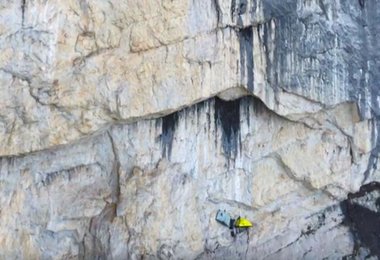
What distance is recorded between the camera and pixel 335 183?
6.70 m

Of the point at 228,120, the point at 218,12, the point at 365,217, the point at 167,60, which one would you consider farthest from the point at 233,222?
the point at 218,12

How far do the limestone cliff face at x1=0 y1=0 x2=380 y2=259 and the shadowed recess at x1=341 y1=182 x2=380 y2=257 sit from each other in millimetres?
17

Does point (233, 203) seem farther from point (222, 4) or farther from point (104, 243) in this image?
point (222, 4)

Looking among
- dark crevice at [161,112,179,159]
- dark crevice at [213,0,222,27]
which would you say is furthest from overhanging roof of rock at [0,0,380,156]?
dark crevice at [161,112,179,159]

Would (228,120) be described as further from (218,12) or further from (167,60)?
(218,12)

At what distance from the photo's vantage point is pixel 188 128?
6.43 m

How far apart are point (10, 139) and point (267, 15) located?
276 cm

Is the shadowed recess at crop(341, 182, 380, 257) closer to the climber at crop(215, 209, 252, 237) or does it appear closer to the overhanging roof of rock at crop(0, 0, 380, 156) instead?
the climber at crop(215, 209, 252, 237)

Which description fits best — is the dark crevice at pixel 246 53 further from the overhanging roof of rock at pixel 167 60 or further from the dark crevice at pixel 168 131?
the dark crevice at pixel 168 131

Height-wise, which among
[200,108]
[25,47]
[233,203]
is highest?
[25,47]

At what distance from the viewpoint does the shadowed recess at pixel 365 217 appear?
7.03 meters

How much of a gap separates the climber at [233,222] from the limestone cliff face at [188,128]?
3.0 inches

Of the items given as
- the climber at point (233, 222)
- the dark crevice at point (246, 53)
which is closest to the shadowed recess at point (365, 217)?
the climber at point (233, 222)

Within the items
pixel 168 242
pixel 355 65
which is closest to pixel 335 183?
pixel 355 65
